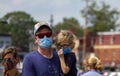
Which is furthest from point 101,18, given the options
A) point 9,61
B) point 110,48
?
point 9,61

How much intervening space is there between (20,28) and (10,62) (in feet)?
321

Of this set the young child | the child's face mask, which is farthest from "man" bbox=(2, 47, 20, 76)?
the young child

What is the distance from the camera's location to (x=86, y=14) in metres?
93.6

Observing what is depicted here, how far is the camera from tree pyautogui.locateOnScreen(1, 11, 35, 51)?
10006 cm

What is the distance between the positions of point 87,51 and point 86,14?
29.9ft

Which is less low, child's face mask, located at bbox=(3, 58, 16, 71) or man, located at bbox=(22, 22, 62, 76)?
man, located at bbox=(22, 22, 62, 76)

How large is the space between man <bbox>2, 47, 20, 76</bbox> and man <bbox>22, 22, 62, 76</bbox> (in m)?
1.08

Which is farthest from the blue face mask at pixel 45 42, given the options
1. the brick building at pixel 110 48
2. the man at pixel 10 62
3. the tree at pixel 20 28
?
the tree at pixel 20 28

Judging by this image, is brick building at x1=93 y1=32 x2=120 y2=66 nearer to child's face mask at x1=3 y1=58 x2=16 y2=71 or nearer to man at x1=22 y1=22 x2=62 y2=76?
child's face mask at x1=3 y1=58 x2=16 y2=71

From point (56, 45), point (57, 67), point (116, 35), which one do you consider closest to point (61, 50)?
point (56, 45)

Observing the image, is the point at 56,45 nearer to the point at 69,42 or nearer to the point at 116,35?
the point at 69,42

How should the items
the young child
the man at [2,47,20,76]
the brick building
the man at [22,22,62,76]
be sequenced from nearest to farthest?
the man at [22,22,62,76]
the young child
the man at [2,47,20,76]
the brick building

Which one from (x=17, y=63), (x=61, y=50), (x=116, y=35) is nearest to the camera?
(x=61, y=50)

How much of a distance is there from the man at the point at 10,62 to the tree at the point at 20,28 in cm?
9229
